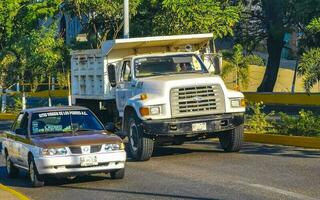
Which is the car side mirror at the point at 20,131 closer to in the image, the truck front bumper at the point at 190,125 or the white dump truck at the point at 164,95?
the white dump truck at the point at 164,95

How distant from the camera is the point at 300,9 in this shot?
3378 centimetres

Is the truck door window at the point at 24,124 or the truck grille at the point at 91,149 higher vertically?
the truck door window at the point at 24,124

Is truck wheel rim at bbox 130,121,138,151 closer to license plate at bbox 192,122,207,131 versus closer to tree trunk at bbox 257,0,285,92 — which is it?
license plate at bbox 192,122,207,131

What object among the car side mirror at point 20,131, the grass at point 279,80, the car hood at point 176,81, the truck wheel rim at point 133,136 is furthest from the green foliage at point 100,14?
the grass at point 279,80

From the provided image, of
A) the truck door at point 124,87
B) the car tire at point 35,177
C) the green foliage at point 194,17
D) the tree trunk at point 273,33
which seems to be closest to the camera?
the car tire at point 35,177

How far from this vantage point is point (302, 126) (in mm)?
20406

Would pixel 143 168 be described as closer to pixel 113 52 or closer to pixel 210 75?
pixel 210 75

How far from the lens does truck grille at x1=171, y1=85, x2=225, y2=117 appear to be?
17.5 meters

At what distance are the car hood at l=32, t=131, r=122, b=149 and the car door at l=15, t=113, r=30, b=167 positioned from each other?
33 cm

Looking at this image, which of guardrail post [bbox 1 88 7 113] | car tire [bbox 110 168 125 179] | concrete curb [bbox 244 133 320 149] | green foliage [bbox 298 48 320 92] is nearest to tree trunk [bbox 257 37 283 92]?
guardrail post [bbox 1 88 7 113]

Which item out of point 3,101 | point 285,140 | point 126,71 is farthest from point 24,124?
point 3,101

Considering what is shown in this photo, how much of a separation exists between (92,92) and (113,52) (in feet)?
5.42

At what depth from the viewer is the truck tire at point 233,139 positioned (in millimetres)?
18234

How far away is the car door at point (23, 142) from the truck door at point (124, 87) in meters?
4.18
